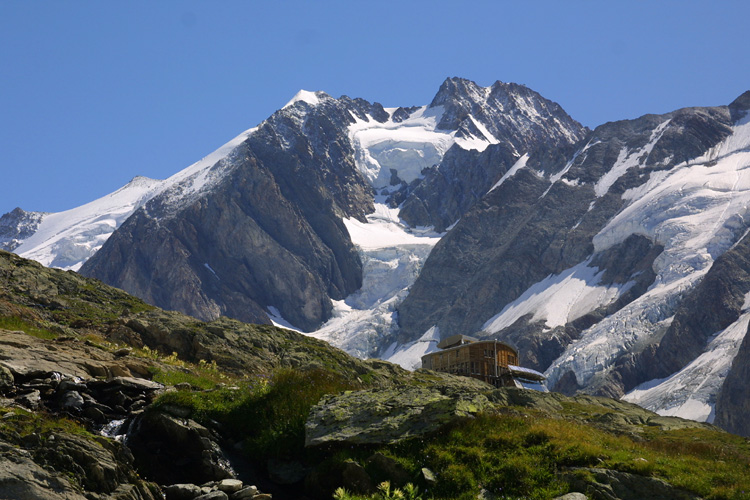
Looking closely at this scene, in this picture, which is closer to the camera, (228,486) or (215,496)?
(215,496)

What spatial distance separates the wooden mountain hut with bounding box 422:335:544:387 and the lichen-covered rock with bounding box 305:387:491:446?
5192cm

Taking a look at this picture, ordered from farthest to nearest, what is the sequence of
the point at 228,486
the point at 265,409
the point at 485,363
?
the point at 485,363 → the point at 265,409 → the point at 228,486

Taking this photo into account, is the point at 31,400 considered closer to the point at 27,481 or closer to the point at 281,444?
the point at 27,481

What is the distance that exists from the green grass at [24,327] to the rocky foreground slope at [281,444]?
363cm

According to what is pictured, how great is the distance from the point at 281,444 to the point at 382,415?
346cm

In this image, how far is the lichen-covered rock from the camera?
2358 centimetres

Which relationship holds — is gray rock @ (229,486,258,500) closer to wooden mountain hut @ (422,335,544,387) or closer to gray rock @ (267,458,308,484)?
gray rock @ (267,458,308,484)

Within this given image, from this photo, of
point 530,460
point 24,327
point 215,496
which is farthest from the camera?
point 24,327

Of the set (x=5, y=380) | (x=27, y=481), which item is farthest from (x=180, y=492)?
(x=5, y=380)

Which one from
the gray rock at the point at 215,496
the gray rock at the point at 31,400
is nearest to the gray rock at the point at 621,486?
the gray rock at the point at 215,496

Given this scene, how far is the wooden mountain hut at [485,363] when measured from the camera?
7869cm

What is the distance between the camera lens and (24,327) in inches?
1372

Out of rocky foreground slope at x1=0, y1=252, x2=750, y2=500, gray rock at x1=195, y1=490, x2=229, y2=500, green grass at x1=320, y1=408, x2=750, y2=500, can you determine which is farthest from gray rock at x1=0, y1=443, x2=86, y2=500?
green grass at x1=320, y1=408, x2=750, y2=500

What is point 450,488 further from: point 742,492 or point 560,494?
point 742,492
